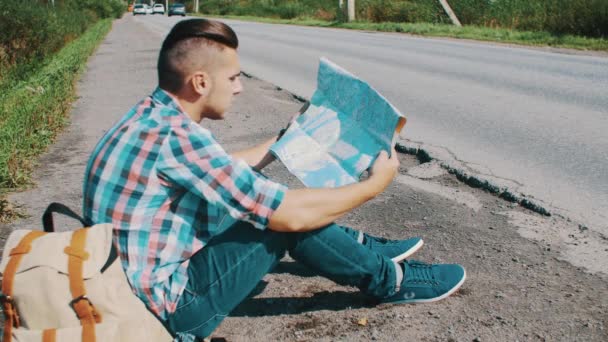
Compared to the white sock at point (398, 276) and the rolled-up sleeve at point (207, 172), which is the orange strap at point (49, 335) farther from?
the white sock at point (398, 276)

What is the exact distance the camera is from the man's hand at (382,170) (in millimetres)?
2273

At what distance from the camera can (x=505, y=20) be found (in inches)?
843

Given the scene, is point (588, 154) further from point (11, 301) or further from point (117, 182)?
point (11, 301)

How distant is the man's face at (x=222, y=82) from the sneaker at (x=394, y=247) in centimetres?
126

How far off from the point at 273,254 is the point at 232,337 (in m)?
0.58

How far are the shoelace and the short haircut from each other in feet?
4.36

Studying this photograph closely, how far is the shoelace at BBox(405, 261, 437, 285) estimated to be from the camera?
2791 mm

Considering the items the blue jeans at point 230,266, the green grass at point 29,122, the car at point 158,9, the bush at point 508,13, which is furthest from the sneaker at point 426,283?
the car at point 158,9

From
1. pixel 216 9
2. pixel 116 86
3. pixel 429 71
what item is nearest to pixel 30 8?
pixel 116 86

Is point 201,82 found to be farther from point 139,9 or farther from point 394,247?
point 139,9

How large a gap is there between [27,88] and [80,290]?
7847mm

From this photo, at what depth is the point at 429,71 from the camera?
437 inches

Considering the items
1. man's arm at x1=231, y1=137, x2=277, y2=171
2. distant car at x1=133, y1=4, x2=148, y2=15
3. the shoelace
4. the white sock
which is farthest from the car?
the white sock

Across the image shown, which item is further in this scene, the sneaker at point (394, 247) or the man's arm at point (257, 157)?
the sneaker at point (394, 247)
